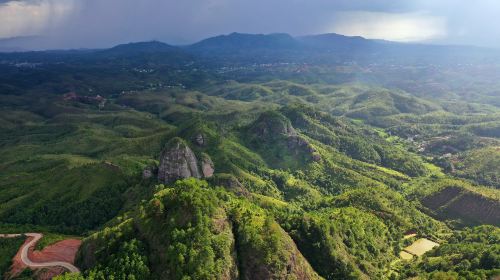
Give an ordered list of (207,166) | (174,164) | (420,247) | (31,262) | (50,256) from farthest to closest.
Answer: (207,166) → (174,164) → (420,247) → (50,256) → (31,262)

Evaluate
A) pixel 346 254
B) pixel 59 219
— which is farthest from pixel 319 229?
pixel 59 219

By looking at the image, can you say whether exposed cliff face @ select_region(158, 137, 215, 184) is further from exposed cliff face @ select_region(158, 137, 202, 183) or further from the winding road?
the winding road

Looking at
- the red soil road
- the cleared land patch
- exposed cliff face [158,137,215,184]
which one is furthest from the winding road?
the cleared land patch

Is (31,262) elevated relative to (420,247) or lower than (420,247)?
elevated

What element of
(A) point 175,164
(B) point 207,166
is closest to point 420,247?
(B) point 207,166

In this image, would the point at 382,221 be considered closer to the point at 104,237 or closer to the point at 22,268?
the point at 104,237

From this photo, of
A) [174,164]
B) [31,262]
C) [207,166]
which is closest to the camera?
[31,262]

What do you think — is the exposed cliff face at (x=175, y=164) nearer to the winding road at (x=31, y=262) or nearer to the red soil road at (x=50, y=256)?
the red soil road at (x=50, y=256)

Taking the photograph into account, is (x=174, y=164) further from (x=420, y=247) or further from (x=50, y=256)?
(x=420, y=247)

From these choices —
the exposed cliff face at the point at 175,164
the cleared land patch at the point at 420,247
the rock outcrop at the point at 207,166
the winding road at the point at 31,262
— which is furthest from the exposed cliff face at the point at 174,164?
the cleared land patch at the point at 420,247
